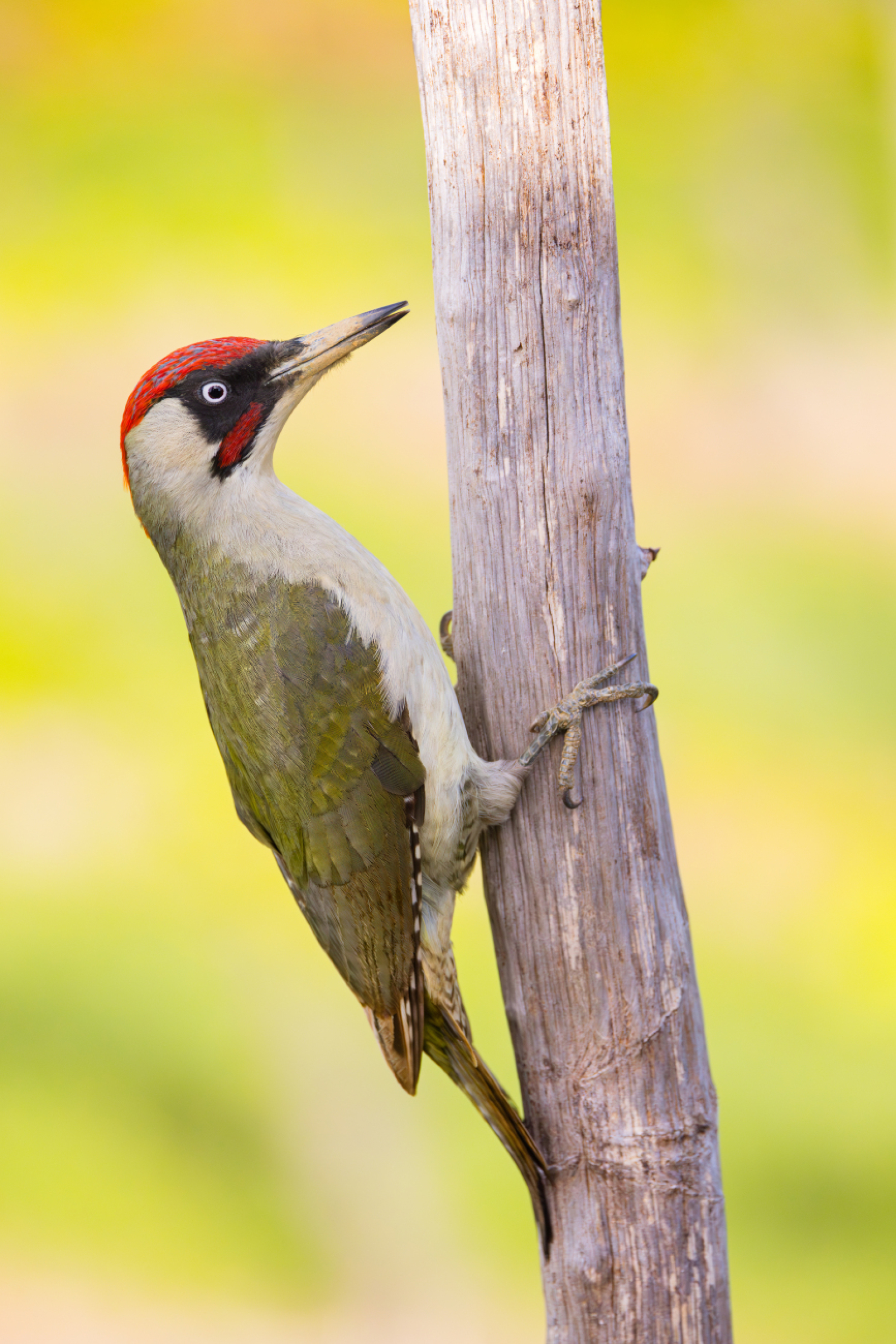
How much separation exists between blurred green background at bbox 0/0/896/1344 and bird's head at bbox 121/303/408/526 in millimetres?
2215

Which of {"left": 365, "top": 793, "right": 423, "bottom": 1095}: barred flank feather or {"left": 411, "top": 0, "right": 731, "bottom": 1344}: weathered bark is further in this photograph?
{"left": 365, "top": 793, "right": 423, "bottom": 1095}: barred flank feather

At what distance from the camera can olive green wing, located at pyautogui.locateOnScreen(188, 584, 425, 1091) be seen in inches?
63.6

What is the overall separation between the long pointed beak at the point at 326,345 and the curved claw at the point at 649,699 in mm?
674

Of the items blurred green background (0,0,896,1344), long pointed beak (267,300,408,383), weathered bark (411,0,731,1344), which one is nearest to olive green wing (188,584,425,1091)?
weathered bark (411,0,731,1344)

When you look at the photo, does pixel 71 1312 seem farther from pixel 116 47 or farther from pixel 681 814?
pixel 116 47

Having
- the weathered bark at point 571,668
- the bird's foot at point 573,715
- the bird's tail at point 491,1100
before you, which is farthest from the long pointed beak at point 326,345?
the bird's tail at point 491,1100

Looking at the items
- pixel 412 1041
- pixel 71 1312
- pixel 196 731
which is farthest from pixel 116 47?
pixel 71 1312

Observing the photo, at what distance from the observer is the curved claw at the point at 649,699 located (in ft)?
5.14

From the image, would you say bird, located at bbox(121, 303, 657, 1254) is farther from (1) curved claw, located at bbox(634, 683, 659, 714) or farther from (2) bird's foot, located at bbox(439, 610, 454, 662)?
(2) bird's foot, located at bbox(439, 610, 454, 662)

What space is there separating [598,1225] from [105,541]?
10.3ft

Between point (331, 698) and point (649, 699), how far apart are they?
470mm

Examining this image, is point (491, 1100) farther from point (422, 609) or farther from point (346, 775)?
point (422, 609)

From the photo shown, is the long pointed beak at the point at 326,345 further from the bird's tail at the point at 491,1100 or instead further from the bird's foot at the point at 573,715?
the bird's tail at the point at 491,1100

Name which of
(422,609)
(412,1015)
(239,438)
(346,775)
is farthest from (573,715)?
(422,609)
